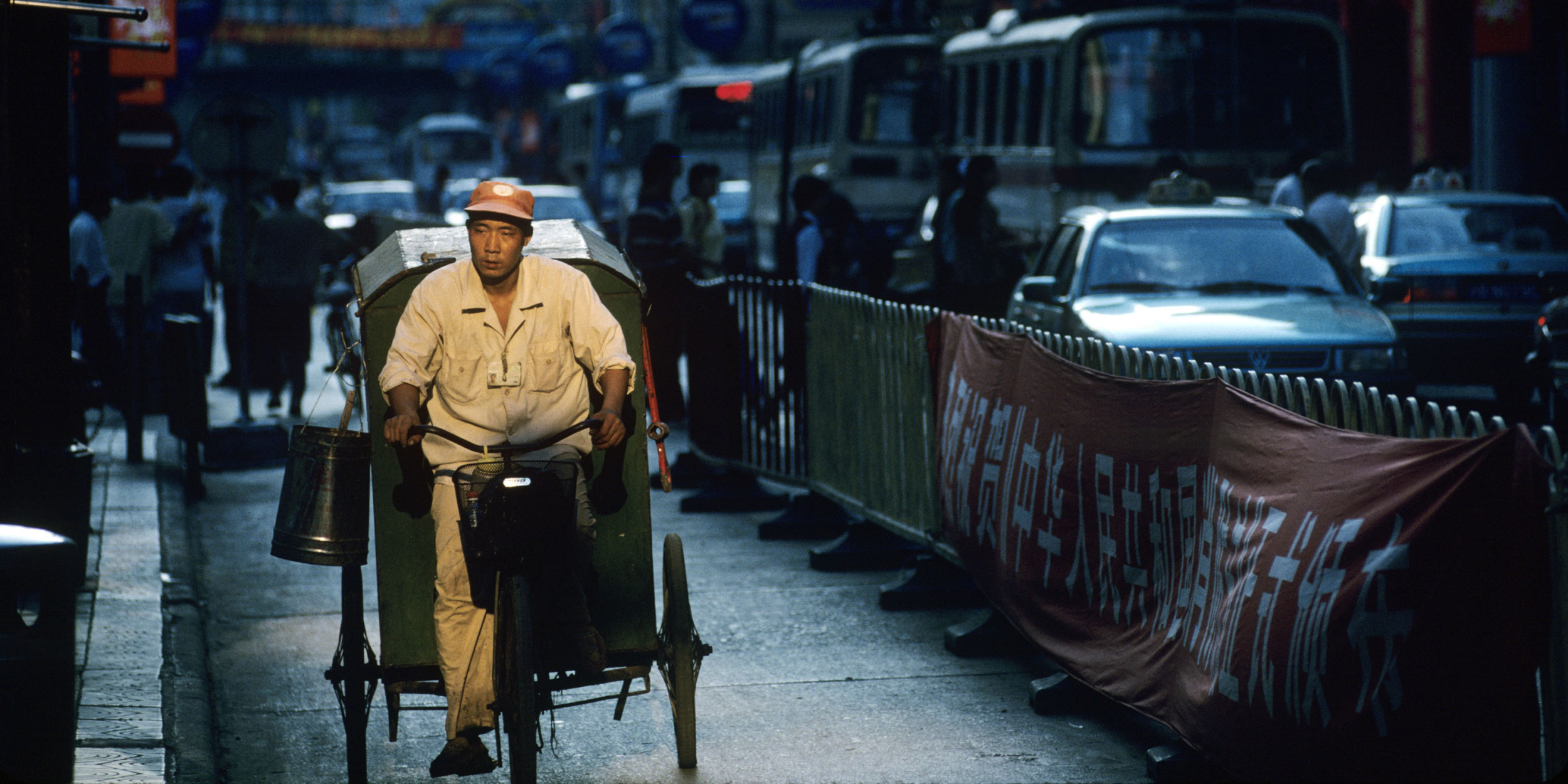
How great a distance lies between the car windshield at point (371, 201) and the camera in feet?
130

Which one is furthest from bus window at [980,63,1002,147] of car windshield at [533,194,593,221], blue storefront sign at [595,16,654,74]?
blue storefront sign at [595,16,654,74]

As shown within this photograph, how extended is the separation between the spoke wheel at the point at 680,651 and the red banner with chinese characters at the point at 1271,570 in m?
1.31

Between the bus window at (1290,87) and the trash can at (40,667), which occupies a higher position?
the bus window at (1290,87)

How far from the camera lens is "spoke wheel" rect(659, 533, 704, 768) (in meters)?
5.37

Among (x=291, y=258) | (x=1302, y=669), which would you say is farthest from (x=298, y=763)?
(x=291, y=258)

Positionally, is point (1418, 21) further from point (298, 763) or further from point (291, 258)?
point (298, 763)

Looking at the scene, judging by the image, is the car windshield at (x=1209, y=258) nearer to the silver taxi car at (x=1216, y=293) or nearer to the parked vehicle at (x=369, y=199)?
the silver taxi car at (x=1216, y=293)

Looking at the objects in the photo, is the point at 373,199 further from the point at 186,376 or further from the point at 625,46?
the point at 186,376

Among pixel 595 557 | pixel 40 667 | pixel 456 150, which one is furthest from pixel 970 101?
pixel 456 150

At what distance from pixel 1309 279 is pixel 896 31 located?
47.3 ft

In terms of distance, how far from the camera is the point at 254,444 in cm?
1288

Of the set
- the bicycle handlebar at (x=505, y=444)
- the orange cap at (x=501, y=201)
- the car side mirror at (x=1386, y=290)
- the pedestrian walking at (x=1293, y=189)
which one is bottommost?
the bicycle handlebar at (x=505, y=444)

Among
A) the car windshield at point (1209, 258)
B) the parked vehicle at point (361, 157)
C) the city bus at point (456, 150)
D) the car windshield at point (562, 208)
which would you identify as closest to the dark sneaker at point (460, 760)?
the car windshield at point (1209, 258)

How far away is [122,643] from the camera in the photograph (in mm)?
6863
